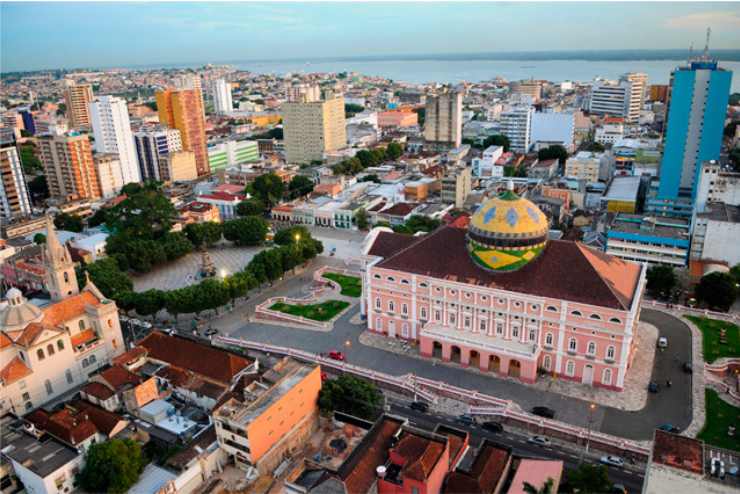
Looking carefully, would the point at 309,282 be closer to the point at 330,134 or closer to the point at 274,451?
the point at 274,451

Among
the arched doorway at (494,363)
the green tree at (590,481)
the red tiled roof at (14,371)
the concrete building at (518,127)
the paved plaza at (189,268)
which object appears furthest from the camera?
the concrete building at (518,127)

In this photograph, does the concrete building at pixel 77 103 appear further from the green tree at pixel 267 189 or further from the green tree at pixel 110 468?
the green tree at pixel 110 468

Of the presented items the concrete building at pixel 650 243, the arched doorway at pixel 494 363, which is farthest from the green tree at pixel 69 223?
the concrete building at pixel 650 243

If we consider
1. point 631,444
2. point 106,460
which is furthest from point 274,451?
point 631,444

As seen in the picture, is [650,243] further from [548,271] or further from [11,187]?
[11,187]

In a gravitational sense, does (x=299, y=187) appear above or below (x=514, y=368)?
above

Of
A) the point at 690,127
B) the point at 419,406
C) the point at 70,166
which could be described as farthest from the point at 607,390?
the point at 70,166
